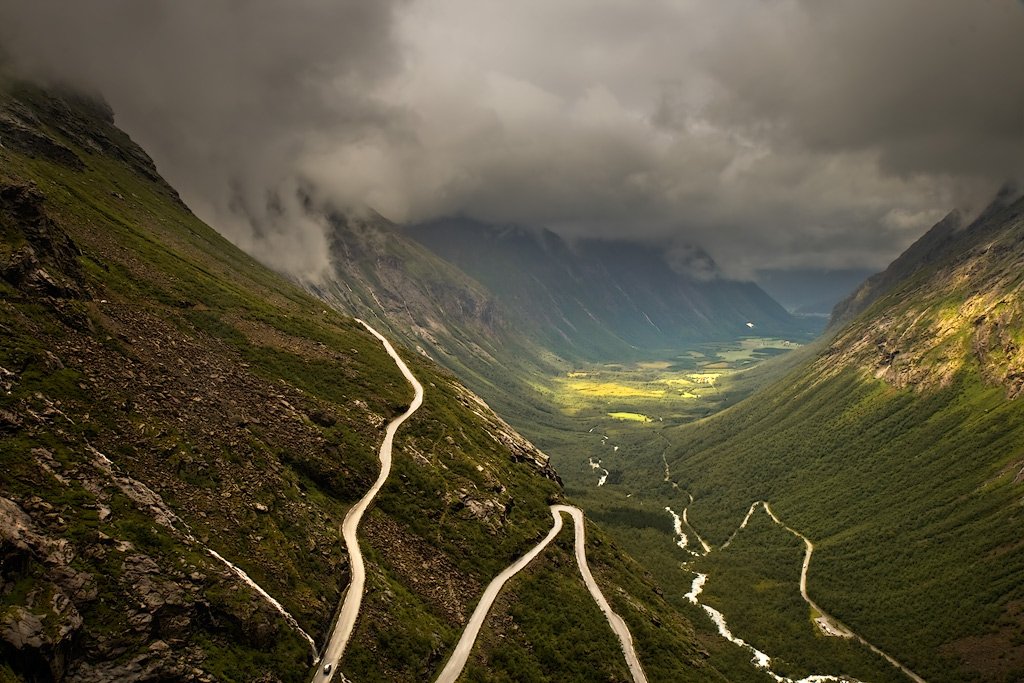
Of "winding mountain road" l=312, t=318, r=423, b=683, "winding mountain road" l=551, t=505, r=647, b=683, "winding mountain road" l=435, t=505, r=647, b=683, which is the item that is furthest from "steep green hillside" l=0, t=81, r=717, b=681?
"winding mountain road" l=551, t=505, r=647, b=683

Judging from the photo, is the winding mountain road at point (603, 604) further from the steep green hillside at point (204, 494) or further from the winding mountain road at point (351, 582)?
the winding mountain road at point (351, 582)

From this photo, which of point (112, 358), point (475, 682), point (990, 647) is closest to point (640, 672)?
point (475, 682)

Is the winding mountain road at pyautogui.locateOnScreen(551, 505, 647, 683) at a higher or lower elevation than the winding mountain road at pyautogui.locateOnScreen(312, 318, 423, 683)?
higher

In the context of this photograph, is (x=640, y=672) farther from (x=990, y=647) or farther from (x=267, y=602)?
(x=990, y=647)

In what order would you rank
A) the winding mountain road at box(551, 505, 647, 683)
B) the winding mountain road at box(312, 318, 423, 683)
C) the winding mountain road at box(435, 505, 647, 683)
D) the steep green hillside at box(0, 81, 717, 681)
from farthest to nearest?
the winding mountain road at box(551, 505, 647, 683)
the winding mountain road at box(435, 505, 647, 683)
the winding mountain road at box(312, 318, 423, 683)
the steep green hillside at box(0, 81, 717, 681)

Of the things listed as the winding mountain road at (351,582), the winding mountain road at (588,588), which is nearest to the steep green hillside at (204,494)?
the winding mountain road at (351,582)

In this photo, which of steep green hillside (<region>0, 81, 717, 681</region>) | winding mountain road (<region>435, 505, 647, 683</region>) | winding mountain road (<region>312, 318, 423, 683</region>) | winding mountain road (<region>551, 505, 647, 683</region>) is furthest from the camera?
winding mountain road (<region>551, 505, 647, 683</region>)

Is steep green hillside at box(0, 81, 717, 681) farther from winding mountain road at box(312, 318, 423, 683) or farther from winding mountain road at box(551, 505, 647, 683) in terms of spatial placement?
winding mountain road at box(551, 505, 647, 683)
